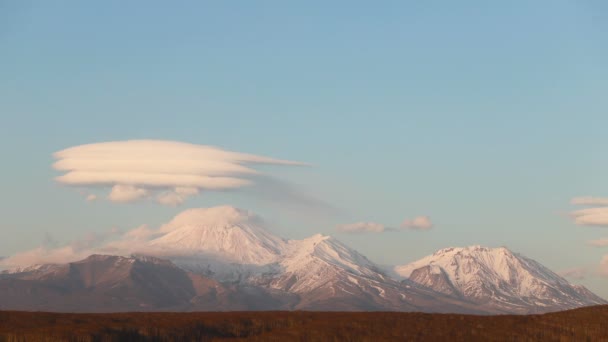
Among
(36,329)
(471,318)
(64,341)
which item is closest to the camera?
(64,341)

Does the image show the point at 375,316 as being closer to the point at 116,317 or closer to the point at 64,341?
the point at 116,317

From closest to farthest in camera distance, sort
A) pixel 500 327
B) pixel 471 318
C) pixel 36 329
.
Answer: pixel 36 329
pixel 500 327
pixel 471 318

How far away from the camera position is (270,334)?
87875mm

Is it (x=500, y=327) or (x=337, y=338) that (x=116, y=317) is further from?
(x=500, y=327)

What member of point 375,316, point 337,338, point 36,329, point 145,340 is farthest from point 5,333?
point 375,316

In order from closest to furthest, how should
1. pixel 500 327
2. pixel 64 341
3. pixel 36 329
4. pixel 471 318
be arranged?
pixel 64 341 < pixel 36 329 < pixel 500 327 < pixel 471 318

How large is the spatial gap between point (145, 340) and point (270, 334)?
12914 millimetres

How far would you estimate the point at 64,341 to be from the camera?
78.1 meters

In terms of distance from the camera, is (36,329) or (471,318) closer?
(36,329)

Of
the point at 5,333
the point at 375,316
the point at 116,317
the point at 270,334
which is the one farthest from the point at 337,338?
the point at 5,333

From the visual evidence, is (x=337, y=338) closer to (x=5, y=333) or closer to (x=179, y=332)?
(x=179, y=332)

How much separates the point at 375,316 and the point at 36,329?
130ft

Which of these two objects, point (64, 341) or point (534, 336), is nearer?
point (64, 341)

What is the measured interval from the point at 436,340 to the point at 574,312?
2464cm
